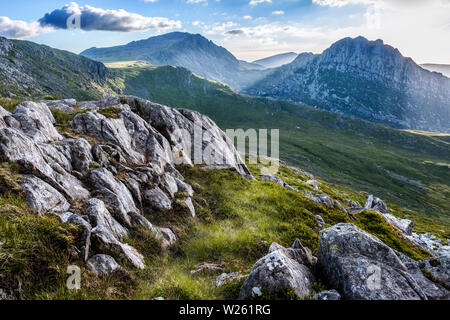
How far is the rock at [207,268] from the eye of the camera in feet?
39.7

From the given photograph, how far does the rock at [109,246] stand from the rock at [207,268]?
2.71m

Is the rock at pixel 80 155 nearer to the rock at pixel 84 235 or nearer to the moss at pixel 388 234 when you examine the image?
the rock at pixel 84 235

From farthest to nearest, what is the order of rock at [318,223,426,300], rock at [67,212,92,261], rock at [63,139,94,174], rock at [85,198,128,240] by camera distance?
rock at [63,139,94,174], rock at [85,198,128,240], rock at [67,212,92,261], rock at [318,223,426,300]

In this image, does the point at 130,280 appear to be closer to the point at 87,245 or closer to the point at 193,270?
the point at 87,245

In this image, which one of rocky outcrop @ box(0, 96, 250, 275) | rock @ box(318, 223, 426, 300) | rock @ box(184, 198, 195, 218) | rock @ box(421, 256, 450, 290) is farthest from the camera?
rock @ box(184, 198, 195, 218)

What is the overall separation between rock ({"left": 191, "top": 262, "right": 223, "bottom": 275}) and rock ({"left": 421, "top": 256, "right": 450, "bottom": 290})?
378 inches

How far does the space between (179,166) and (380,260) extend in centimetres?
1925

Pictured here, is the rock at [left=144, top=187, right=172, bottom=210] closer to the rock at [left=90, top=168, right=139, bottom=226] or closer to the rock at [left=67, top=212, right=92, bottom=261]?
the rock at [left=90, top=168, right=139, bottom=226]

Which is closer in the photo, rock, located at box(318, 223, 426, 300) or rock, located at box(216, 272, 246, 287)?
rock, located at box(318, 223, 426, 300)

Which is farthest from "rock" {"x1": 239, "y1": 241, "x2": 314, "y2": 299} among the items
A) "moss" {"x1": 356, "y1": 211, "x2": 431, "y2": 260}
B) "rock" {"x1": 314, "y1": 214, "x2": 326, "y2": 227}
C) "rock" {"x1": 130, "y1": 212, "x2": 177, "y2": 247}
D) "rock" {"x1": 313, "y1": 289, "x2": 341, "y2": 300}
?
"moss" {"x1": 356, "y1": 211, "x2": 431, "y2": 260}

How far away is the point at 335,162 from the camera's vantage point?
188875mm

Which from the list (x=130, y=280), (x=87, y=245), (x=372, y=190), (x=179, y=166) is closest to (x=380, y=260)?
(x=130, y=280)

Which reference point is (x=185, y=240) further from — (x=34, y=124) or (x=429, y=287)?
(x=34, y=124)

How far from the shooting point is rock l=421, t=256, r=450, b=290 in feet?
34.2
